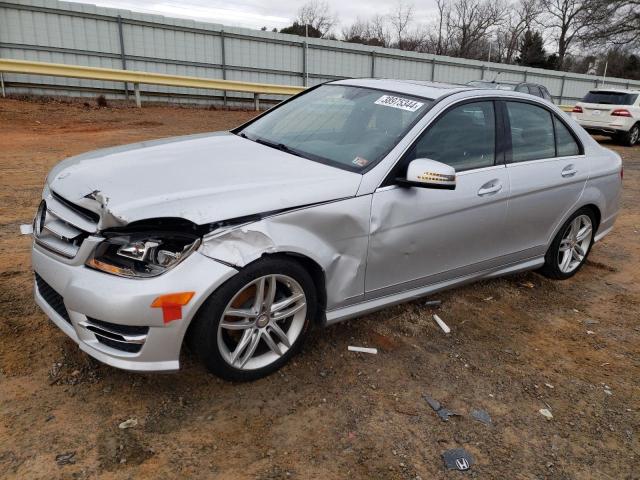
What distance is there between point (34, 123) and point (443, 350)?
1217cm

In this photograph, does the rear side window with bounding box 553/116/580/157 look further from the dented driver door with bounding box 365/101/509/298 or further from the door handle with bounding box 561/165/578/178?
the dented driver door with bounding box 365/101/509/298

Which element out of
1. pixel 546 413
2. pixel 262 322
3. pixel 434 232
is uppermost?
pixel 434 232

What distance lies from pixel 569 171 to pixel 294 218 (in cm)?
278

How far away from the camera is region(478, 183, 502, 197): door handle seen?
366 cm

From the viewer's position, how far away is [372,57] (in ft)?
71.0

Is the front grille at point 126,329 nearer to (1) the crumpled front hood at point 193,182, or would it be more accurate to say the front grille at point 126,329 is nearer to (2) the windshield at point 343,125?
(1) the crumpled front hood at point 193,182

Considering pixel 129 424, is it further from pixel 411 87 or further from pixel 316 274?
pixel 411 87

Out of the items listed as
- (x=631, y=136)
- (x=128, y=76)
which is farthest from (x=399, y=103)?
(x=631, y=136)

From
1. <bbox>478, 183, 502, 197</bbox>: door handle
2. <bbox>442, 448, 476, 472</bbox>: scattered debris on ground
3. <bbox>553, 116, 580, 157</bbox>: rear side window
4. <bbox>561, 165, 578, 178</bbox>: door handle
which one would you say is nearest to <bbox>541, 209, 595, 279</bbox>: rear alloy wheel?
<bbox>561, 165, 578, 178</bbox>: door handle

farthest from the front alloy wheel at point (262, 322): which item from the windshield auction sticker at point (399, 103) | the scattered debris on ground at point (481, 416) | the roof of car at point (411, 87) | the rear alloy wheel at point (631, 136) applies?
the rear alloy wheel at point (631, 136)

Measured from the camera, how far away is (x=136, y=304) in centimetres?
241

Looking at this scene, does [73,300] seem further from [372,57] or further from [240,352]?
[372,57]

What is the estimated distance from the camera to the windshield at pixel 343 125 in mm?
3324

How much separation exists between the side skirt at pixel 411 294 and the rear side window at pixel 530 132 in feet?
2.89
